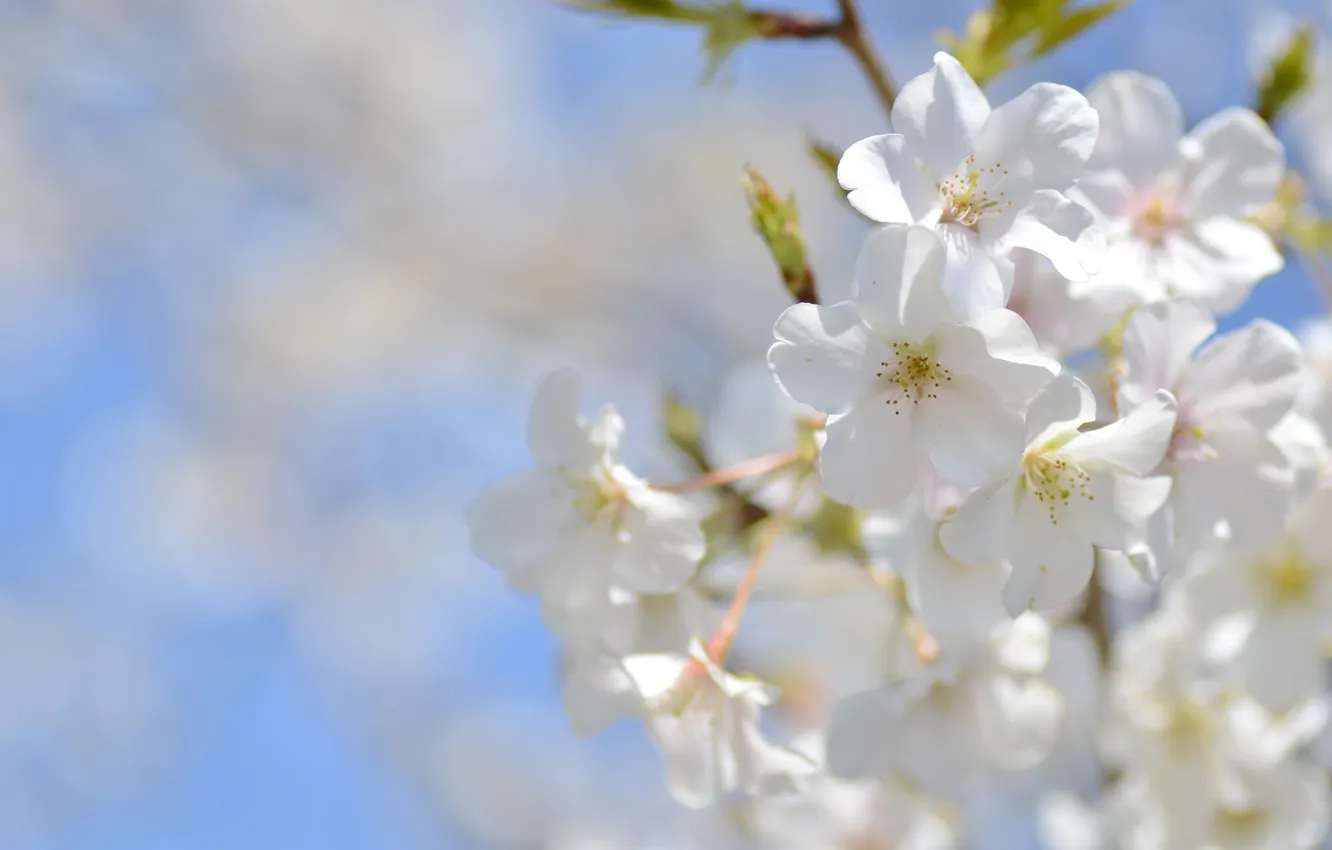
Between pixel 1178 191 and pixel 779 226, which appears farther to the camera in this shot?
pixel 1178 191

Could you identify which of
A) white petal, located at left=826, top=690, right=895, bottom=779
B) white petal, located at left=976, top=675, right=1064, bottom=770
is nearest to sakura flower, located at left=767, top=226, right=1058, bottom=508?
white petal, located at left=826, top=690, right=895, bottom=779

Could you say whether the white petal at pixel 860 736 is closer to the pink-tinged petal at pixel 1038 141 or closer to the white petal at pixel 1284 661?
the white petal at pixel 1284 661

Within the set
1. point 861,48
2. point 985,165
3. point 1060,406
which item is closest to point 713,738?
point 1060,406

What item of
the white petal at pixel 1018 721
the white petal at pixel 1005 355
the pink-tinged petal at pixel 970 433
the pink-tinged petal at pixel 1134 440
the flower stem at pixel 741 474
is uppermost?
the white petal at pixel 1005 355

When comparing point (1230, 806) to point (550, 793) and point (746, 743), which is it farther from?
point (550, 793)

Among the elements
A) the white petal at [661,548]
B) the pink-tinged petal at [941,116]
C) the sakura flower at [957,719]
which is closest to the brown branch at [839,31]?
the pink-tinged petal at [941,116]

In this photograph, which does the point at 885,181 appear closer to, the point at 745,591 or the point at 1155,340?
the point at 1155,340

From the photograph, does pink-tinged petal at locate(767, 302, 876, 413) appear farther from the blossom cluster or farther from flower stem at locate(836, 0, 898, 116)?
flower stem at locate(836, 0, 898, 116)
